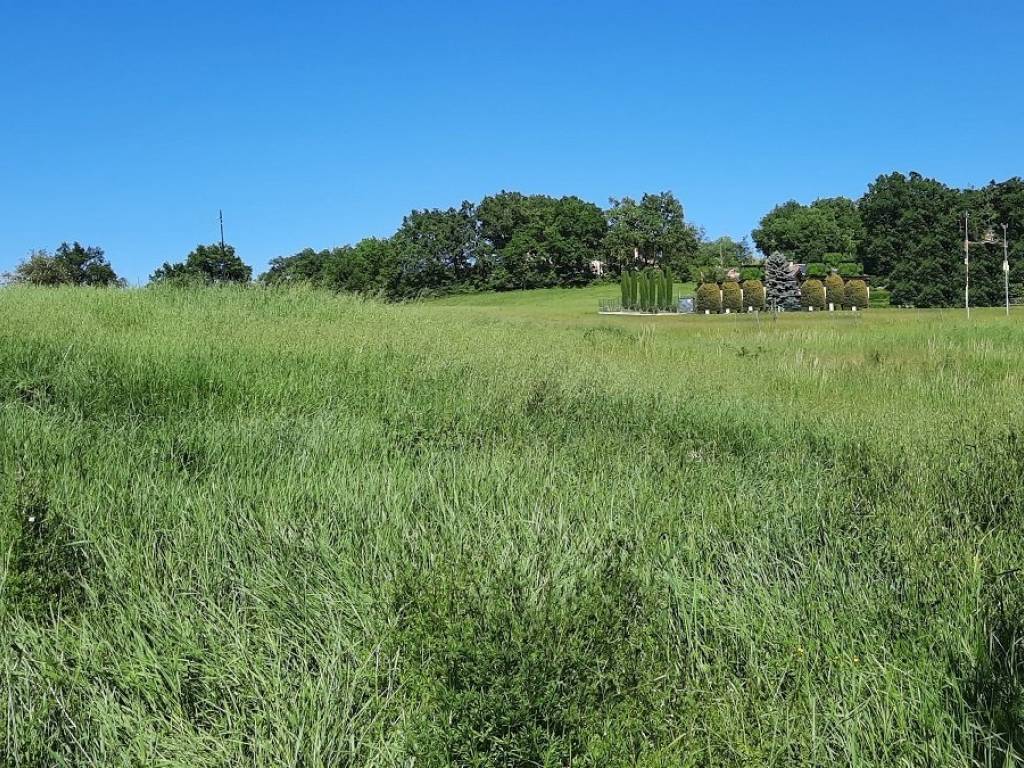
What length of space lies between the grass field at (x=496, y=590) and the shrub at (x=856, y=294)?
39.7 meters

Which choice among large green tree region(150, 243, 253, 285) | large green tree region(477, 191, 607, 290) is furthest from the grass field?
large green tree region(477, 191, 607, 290)

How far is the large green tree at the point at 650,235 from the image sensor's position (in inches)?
3285

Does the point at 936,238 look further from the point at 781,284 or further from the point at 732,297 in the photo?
the point at 732,297

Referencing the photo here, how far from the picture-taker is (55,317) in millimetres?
9836

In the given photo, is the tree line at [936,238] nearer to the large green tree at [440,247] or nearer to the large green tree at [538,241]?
the large green tree at [538,241]

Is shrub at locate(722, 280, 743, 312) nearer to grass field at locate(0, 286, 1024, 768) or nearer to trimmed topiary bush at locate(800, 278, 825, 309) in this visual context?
trimmed topiary bush at locate(800, 278, 825, 309)

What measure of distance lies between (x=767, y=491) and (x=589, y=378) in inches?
168

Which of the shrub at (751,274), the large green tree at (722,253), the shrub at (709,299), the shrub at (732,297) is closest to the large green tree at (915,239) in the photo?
the shrub at (751,274)

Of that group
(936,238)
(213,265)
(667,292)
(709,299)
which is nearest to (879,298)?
(936,238)

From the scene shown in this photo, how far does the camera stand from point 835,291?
4378cm

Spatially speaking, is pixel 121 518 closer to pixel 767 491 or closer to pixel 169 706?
pixel 169 706

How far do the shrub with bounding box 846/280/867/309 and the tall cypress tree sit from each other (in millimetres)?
3743

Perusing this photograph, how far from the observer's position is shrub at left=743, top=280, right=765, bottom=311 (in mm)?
44094

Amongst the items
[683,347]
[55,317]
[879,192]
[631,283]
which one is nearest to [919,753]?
[55,317]
